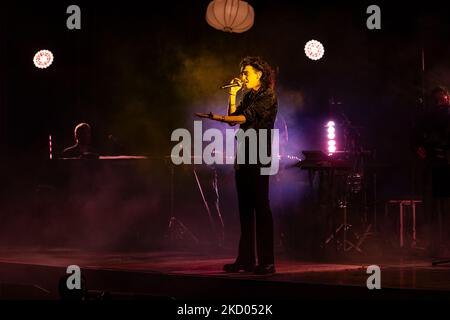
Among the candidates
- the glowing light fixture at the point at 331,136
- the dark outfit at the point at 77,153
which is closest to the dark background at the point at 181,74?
the glowing light fixture at the point at 331,136

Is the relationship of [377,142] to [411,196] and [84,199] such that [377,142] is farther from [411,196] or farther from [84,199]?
[84,199]

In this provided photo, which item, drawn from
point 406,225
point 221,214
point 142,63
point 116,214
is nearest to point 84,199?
Result: point 116,214

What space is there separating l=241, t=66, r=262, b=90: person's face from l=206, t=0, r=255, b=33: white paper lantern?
3.61 m

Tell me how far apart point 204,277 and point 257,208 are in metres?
0.66

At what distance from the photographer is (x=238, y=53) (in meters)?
12.3

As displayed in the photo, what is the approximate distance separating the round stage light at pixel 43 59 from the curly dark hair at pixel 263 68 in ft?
21.5

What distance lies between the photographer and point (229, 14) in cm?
1023

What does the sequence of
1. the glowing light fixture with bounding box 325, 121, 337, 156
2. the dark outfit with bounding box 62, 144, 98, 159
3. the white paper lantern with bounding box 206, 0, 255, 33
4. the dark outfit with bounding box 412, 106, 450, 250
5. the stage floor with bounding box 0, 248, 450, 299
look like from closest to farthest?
the stage floor with bounding box 0, 248, 450, 299, the dark outfit with bounding box 412, 106, 450, 250, the white paper lantern with bounding box 206, 0, 255, 33, the dark outfit with bounding box 62, 144, 98, 159, the glowing light fixture with bounding box 325, 121, 337, 156

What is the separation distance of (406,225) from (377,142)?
1456mm

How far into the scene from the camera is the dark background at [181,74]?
11.9 metres

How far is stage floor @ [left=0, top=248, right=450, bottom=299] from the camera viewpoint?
607cm

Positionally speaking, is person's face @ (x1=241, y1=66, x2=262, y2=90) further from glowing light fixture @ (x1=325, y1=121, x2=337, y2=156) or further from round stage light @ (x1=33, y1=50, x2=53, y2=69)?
round stage light @ (x1=33, y1=50, x2=53, y2=69)

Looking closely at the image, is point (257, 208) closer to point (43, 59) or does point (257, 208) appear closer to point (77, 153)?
point (77, 153)

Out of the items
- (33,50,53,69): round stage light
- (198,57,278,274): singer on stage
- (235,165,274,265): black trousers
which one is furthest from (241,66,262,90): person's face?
(33,50,53,69): round stage light
